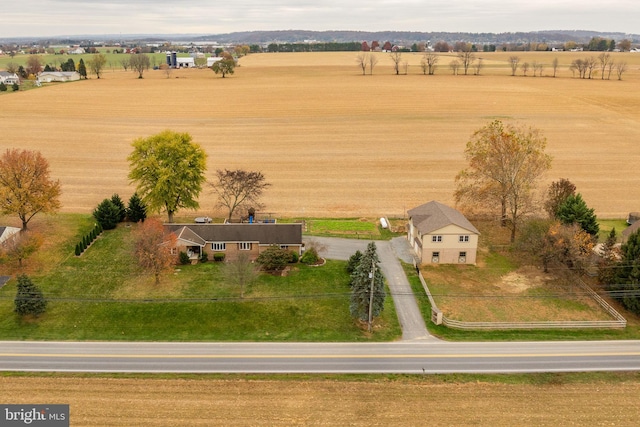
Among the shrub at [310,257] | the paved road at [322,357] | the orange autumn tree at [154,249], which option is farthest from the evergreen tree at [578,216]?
the orange autumn tree at [154,249]

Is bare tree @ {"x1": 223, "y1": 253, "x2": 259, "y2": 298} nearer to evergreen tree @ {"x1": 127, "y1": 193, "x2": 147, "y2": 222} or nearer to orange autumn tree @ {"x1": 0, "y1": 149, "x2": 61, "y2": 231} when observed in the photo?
evergreen tree @ {"x1": 127, "y1": 193, "x2": 147, "y2": 222}

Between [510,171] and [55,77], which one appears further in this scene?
[55,77]

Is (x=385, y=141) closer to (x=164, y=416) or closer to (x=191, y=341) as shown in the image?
(x=191, y=341)

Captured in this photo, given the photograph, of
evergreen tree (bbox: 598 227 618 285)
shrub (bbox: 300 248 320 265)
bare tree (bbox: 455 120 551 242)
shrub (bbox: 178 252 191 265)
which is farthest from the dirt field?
bare tree (bbox: 455 120 551 242)

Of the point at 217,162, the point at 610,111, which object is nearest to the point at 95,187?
the point at 217,162

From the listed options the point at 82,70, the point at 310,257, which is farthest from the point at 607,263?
the point at 82,70

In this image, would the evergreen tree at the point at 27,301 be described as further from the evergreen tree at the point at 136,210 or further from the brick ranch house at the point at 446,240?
the brick ranch house at the point at 446,240

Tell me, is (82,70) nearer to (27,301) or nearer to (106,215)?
(106,215)
